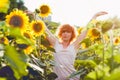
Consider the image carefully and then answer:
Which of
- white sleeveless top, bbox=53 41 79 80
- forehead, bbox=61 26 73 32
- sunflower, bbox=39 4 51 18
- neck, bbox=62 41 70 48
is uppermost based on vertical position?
sunflower, bbox=39 4 51 18

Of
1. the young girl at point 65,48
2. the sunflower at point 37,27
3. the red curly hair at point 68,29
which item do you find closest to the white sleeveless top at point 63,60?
the young girl at point 65,48

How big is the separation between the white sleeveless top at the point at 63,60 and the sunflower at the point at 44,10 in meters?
1.25

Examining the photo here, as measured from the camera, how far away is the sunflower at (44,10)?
199 inches

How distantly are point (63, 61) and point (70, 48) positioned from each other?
0.18 metres

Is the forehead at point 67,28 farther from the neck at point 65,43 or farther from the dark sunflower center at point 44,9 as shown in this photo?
the dark sunflower center at point 44,9

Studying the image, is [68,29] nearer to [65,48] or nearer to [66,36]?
[66,36]

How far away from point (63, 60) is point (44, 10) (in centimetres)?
161

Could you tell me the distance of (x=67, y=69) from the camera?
11.5 feet

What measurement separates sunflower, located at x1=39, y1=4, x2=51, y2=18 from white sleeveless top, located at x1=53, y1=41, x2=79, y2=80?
1247mm

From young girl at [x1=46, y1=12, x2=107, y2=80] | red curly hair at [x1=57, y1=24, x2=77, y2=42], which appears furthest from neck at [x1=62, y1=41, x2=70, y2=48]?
red curly hair at [x1=57, y1=24, x2=77, y2=42]

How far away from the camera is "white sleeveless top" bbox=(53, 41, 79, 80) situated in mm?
3535

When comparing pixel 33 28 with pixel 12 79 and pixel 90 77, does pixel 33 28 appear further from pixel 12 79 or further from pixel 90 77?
pixel 90 77

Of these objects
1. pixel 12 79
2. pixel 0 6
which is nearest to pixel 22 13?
pixel 12 79

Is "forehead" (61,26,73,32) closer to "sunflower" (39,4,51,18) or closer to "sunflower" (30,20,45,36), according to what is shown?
"sunflower" (30,20,45,36)
